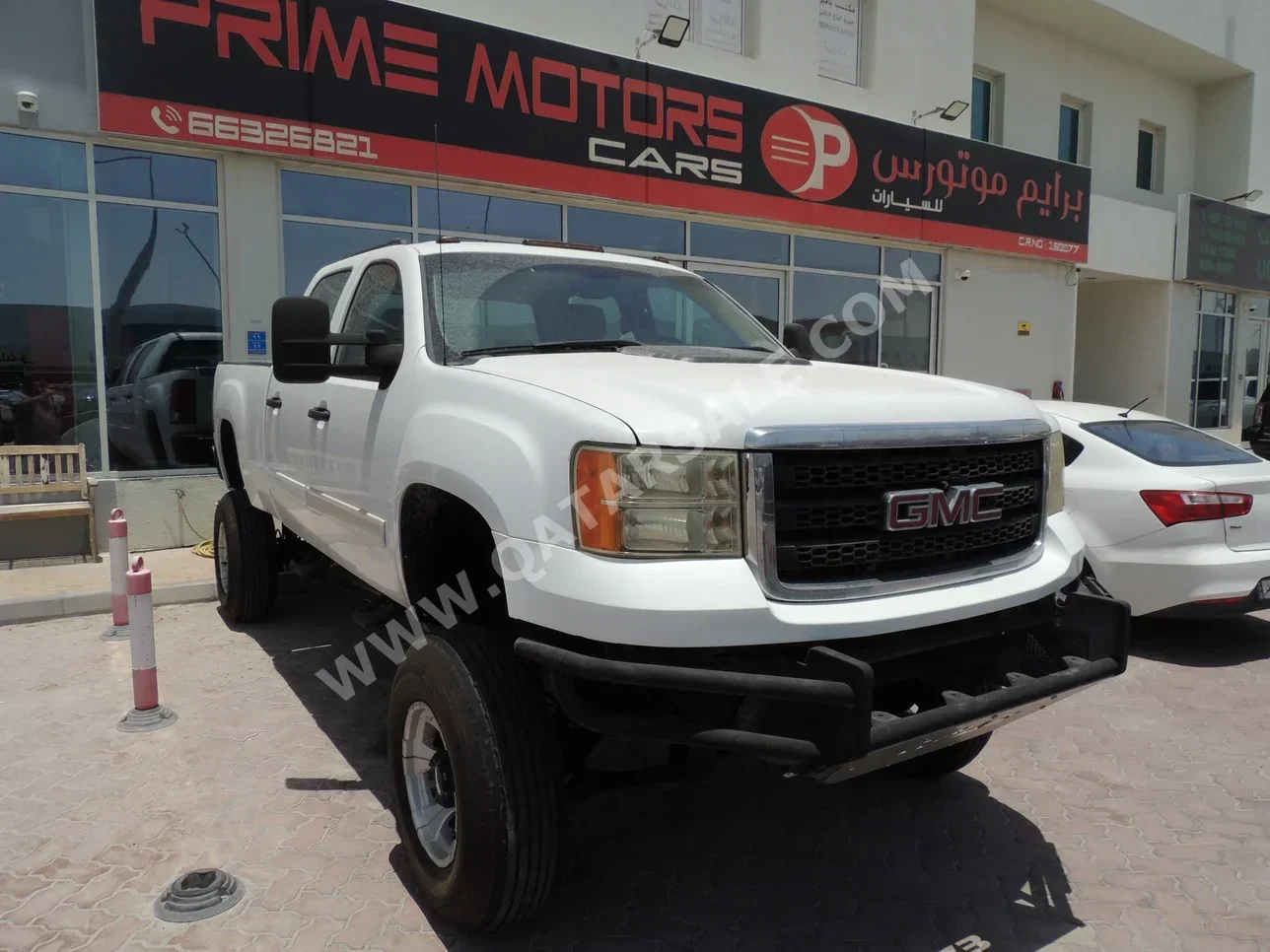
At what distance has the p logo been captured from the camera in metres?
11.3

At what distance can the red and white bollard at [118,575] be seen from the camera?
16.8ft

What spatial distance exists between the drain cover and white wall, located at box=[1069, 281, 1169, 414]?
1908 centimetres

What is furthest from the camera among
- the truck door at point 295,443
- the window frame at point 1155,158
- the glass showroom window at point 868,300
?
the window frame at point 1155,158

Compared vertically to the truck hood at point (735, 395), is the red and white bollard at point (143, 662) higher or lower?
lower

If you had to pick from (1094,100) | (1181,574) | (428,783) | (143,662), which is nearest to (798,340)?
(428,783)

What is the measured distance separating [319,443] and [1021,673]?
294 cm

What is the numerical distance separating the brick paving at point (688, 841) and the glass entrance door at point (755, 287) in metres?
7.84

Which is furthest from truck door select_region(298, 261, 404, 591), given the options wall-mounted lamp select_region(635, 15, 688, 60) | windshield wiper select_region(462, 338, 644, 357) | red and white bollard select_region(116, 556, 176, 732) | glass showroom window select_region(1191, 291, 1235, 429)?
glass showroom window select_region(1191, 291, 1235, 429)

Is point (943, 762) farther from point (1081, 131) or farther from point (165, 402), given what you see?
point (1081, 131)

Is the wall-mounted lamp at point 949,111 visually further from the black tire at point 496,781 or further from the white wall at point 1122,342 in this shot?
the black tire at point 496,781

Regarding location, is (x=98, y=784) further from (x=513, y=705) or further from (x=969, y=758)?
(x=969, y=758)

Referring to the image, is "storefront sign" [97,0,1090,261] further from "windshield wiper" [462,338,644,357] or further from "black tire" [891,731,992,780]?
"black tire" [891,731,992,780]

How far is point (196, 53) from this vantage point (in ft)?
24.6

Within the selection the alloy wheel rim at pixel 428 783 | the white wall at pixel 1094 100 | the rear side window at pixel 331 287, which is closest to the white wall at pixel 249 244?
the rear side window at pixel 331 287
